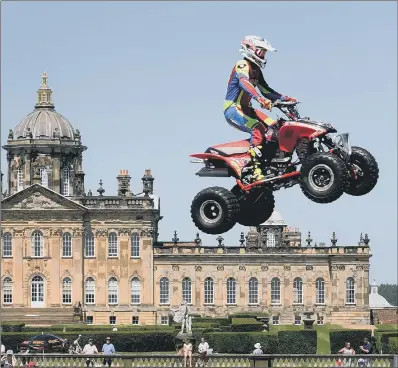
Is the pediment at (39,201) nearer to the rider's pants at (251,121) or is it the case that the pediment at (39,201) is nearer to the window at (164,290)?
the window at (164,290)

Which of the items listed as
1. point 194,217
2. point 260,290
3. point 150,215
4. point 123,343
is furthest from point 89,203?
point 194,217

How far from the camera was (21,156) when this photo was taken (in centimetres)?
10894

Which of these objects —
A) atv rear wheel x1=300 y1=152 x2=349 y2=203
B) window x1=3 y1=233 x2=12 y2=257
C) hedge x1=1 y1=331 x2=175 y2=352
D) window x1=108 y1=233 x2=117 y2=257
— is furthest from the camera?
window x1=108 y1=233 x2=117 y2=257

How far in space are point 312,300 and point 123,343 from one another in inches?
1590

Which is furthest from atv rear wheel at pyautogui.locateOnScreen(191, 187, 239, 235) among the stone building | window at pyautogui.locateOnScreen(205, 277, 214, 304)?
window at pyautogui.locateOnScreen(205, 277, 214, 304)

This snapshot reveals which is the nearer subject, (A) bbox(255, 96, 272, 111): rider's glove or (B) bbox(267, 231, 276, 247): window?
(A) bbox(255, 96, 272, 111): rider's glove

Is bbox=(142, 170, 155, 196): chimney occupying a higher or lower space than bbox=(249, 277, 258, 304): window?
higher

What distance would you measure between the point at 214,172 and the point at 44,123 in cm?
9397

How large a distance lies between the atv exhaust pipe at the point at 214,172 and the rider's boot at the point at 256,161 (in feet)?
1.09

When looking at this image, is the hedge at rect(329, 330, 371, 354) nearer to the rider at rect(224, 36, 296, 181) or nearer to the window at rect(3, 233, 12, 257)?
the window at rect(3, 233, 12, 257)

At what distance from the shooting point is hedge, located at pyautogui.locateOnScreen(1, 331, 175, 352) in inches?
2714

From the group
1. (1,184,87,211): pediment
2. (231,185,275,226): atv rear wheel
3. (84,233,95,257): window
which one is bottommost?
(84,233,95,257): window

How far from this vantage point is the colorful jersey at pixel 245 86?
50.5 ft

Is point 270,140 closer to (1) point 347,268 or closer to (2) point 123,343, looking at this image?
(2) point 123,343
